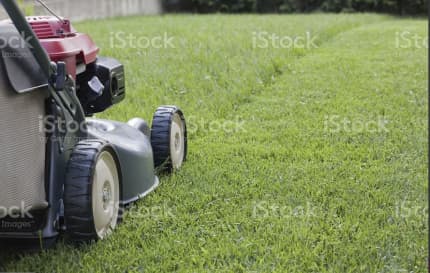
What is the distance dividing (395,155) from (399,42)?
571 cm

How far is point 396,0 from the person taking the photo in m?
19.0

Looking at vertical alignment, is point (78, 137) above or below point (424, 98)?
above

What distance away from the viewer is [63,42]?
2576 mm

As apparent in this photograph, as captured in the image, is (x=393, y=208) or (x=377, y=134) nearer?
(x=393, y=208)

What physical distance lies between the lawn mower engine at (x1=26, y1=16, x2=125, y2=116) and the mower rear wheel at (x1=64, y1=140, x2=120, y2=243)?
1.10 feet

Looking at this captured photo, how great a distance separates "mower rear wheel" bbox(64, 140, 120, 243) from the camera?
2.39m

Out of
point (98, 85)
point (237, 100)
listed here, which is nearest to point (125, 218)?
point (98, 85)

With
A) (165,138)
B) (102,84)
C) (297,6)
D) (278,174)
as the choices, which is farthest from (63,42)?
(297,6)

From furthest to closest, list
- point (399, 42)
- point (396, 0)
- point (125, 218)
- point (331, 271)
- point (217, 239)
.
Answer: point (396, 0), point (399, 42), point (125, 218), point (217, 239), point (331, 271)

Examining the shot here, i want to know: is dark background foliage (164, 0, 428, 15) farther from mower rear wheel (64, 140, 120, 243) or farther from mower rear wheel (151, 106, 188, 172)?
mower rear wheel (64, 140, 120, 243)

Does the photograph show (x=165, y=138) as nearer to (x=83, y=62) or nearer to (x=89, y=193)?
(x=83, y=62)

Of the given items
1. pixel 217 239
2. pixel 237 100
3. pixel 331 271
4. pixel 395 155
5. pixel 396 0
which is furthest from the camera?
pixel 396 0

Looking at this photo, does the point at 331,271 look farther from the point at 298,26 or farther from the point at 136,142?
the point at 298,26

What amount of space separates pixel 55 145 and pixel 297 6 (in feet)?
58.6
